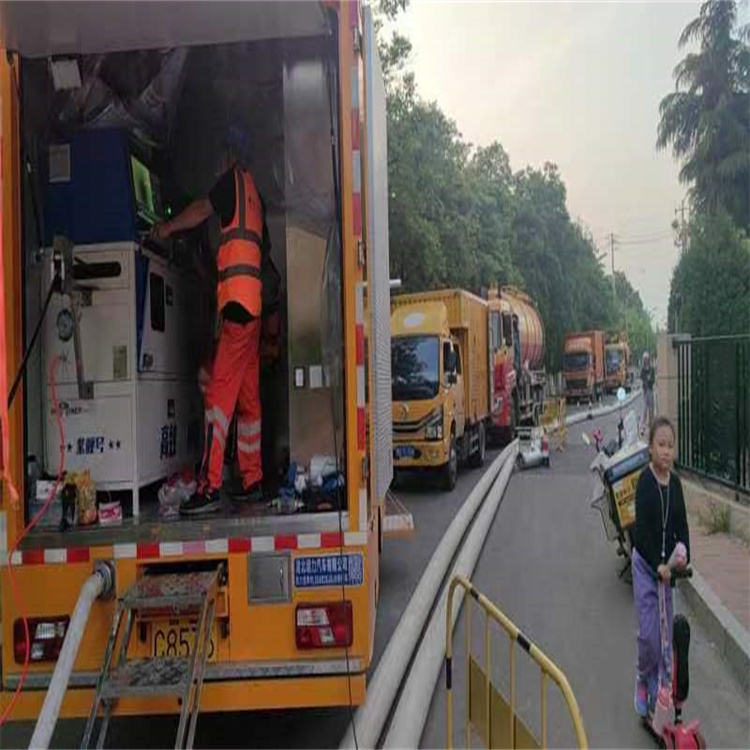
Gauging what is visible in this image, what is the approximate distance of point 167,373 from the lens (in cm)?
517

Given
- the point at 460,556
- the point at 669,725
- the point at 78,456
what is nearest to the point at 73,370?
the point at 78,456

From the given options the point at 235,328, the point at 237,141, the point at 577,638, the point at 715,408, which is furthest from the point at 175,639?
→ the point at 715,408

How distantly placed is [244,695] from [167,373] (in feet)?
6.73

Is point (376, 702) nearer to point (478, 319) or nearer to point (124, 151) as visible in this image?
point (124, 151)

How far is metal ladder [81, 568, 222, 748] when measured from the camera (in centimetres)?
363

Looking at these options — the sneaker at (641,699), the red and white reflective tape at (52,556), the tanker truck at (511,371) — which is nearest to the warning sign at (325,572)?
the red and white reflective tape at (52,556)

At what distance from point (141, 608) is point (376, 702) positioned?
153cm

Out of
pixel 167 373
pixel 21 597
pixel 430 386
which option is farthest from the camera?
pixel 430 386

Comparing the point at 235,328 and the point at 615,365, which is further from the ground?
the point at 235,328

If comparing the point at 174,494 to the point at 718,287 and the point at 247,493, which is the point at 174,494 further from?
the point at 718,287

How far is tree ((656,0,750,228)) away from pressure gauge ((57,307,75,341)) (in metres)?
35.0

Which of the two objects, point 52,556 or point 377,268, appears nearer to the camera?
point 52,556

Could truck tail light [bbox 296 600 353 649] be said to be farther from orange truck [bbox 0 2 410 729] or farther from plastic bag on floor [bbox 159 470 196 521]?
plastic bag on floor [bbox 159 470 196 521]

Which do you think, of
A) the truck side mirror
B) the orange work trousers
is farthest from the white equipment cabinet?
the truck side mirror
